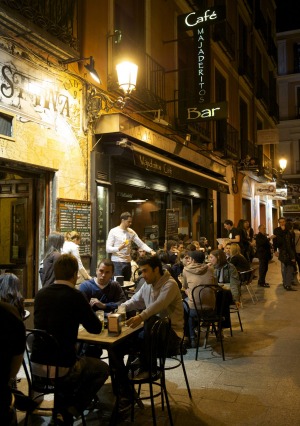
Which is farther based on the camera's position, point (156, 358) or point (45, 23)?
point (45, 23)

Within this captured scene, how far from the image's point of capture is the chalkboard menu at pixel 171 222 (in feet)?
39.0

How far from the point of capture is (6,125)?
6.27m

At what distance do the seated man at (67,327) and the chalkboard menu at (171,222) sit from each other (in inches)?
324

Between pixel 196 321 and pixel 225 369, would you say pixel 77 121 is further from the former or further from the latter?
pixel 225 369

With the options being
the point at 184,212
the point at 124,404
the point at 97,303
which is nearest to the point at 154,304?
the point at 97,303

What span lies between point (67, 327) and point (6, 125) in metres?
3.82

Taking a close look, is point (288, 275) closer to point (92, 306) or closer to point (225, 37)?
point (92, 306)

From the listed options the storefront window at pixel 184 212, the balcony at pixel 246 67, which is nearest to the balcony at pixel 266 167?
the balcony at pixel 246 67

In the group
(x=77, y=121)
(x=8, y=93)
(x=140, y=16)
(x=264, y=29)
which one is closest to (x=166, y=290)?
(x=8, y=93)

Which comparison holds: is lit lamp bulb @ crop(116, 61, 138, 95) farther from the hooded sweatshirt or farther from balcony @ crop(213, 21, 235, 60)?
balcony @ crop(213, 21, 235, 60)

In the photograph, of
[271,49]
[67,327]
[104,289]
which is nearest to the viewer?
[67,327]

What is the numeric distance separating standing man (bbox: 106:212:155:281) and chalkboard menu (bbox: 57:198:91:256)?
435 millimetres

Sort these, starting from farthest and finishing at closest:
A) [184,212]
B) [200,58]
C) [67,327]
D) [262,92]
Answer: [262,92]
[184,212]
[200,58]
[67,327]

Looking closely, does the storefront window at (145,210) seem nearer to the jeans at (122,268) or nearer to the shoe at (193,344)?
the jeans at (122,268)
